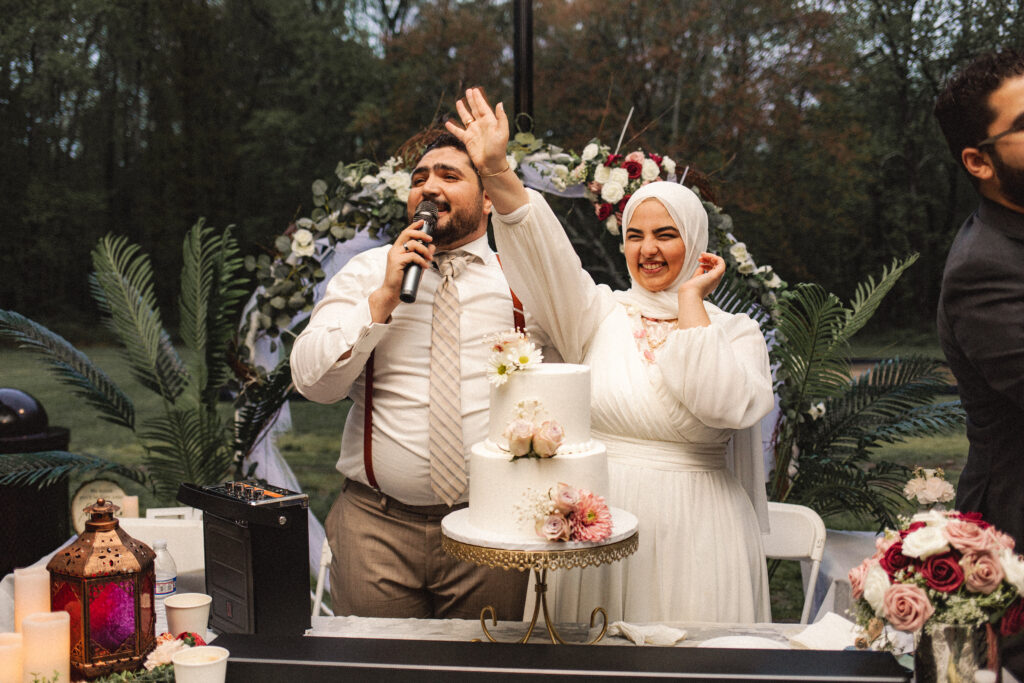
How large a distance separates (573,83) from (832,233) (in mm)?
1925

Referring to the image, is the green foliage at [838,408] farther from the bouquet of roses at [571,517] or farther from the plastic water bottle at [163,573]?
the plastic water bottle at [163,573]

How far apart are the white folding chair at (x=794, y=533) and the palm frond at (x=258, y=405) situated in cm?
202

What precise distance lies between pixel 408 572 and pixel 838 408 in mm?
2361

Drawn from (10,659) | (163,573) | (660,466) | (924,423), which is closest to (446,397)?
(660,466)

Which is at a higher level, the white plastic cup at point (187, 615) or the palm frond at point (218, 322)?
the palm frond at point (218, 322)

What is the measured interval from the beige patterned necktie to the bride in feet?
0.83

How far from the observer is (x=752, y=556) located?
Result: 2547 mm

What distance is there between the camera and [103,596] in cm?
177

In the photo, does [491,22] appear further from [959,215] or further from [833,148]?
[959,215]

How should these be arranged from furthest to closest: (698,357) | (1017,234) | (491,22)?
1. (491,22)
2. (698,357)
3. (1017,234)

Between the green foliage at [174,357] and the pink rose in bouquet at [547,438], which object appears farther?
the green foliage at [174,357]

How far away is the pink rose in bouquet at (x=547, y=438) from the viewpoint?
204 centimetres

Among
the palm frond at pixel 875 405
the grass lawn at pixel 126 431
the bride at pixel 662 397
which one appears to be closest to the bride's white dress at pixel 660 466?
the bride at pixel 662 397

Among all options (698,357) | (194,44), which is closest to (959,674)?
(698,357)
